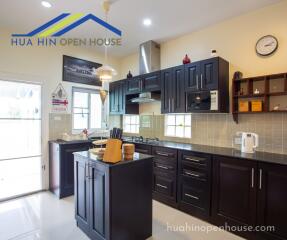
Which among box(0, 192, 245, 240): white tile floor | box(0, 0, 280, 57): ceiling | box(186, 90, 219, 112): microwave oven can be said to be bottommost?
box(0, 192, 245, 240): white tile floor

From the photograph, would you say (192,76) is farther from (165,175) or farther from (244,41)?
(165,175)

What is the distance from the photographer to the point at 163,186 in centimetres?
331

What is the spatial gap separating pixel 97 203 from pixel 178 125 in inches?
92.4

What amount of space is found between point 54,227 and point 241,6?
4054 millimetres

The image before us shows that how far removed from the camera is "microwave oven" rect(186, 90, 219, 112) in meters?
2.90

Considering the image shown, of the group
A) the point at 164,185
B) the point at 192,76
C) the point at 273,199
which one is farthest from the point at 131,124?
the point at 273,199

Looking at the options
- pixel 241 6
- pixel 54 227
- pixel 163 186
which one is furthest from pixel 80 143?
pixel 241 6

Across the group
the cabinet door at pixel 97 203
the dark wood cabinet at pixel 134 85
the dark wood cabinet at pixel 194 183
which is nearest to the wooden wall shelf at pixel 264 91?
the dark wood cabinet at pixel 194 183

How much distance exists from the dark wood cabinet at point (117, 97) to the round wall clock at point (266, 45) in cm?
284

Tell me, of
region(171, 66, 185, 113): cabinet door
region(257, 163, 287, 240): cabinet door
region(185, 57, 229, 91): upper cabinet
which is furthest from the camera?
region(171, 66, 185, 113): cabinet door

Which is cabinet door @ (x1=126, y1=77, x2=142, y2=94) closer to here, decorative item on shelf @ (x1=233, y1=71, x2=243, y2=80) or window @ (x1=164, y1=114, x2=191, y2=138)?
window @ (x1=164, y1=114, x2=191, y2=138)

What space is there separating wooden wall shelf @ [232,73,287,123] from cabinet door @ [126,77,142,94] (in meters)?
1.92

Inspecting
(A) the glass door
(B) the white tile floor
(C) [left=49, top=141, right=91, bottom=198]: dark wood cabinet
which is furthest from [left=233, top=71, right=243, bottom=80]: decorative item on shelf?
(A) the glass door

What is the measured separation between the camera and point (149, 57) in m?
4.02
